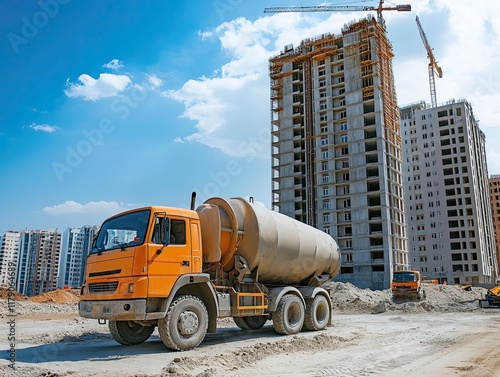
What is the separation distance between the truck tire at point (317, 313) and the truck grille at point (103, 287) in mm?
7174

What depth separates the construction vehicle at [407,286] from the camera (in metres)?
34.5

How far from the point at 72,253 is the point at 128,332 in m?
72.8

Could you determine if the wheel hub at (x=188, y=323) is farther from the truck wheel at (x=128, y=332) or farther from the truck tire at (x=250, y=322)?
the truck tire at (x=250, y=322)

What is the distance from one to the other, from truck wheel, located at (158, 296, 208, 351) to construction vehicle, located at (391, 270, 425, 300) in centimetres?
2768

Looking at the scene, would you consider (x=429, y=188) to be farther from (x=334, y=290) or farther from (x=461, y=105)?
(x=334, y=290)

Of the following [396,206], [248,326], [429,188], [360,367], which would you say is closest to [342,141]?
[396,206]

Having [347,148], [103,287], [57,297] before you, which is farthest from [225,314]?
[347,148]

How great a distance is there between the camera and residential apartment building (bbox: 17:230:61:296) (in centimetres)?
7244

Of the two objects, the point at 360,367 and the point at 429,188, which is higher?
the point at 429,188

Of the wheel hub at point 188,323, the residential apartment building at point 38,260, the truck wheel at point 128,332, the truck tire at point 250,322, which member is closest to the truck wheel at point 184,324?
the wheel hub at point 188,323

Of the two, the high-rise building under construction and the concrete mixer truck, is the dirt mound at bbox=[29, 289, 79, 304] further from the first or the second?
the high-rise building under construction

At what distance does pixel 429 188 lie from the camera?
101188mm

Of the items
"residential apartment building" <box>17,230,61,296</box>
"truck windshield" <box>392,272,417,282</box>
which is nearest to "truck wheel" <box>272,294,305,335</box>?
"truck windshield" <box>392,272,417,282</box>

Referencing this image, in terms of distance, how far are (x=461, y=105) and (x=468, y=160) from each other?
12.7m
